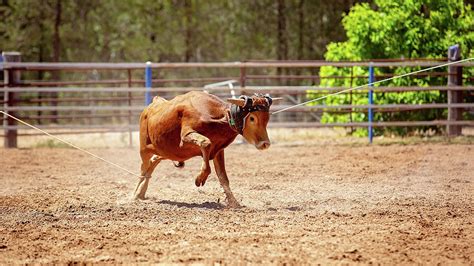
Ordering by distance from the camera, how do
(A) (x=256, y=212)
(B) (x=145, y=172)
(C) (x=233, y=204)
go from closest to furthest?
1. (A) (x=256, y=212)
2. (C) (x=233, y=204)
3. (B) (x=145, y=172)

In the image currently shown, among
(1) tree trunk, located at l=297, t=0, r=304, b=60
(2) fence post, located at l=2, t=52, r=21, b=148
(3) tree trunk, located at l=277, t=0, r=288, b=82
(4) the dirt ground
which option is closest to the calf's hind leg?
(4) the dirt ground

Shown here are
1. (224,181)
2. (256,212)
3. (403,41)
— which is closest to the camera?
(256,212)

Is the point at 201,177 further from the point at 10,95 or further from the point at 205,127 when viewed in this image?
the point at 10,95

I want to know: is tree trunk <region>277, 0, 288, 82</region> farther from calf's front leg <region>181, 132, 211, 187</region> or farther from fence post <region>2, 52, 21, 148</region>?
calf's front leg <region>181, 132, 211, 187</region>

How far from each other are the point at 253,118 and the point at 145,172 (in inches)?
70.4

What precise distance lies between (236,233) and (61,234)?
56.8 inches

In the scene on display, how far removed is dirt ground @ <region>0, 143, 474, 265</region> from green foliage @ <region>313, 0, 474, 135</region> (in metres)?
3.85

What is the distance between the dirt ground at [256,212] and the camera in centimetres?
564

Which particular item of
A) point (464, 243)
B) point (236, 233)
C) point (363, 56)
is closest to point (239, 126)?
point (236, 233)

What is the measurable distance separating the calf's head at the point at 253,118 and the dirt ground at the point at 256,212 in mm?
712

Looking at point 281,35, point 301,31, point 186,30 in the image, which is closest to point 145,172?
point 186,30

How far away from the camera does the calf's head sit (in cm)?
757

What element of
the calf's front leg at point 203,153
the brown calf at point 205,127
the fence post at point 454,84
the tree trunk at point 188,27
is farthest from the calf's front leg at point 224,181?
the tree trunk at point 188,27

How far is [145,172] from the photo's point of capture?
880 centimetres
